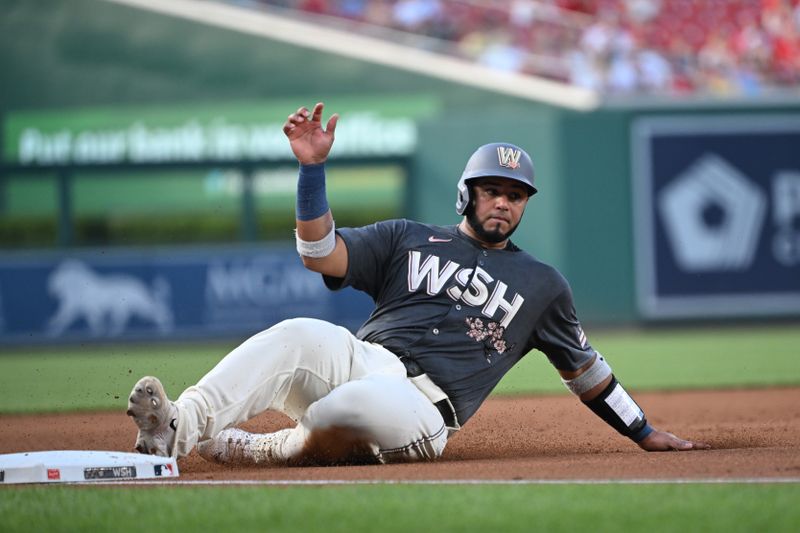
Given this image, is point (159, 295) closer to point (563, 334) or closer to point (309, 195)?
point (563, 334)

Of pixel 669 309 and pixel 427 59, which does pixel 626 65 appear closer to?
pixel 427 59

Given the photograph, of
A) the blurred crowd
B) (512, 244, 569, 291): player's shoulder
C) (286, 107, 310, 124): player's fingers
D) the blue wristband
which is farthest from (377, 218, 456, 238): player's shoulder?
the blurred crowd

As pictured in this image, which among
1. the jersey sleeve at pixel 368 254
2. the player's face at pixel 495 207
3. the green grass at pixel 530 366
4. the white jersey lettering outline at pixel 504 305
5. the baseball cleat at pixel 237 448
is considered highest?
the player's face at pixel 495 207

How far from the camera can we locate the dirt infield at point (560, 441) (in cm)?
467

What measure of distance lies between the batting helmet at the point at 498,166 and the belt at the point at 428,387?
0.75 meters

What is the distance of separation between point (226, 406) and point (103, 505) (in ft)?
2.87

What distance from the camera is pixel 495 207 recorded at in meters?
5.38

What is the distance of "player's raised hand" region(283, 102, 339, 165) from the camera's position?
16.4ft

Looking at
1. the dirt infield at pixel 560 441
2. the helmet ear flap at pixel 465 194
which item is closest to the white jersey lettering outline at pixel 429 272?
the helmet ear flap at pixel 465 194

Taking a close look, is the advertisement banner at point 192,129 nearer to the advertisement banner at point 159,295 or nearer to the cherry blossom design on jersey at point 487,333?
the advertisement banner at point 159,295

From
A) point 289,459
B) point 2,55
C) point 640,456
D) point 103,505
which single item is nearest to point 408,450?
point 289,459

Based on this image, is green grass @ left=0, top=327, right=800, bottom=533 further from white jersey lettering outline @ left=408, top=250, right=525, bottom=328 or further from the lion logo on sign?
the lion logo on sign

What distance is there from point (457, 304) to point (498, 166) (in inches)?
24.6

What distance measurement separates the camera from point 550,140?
53.2 feet
